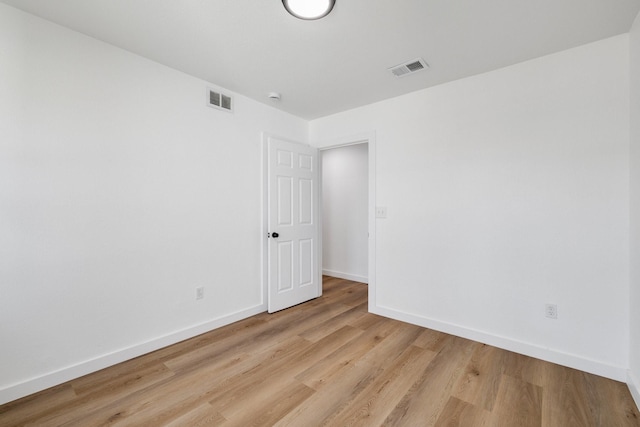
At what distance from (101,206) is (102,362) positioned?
1.19m

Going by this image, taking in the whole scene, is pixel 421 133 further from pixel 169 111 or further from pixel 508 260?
pixel 169 111

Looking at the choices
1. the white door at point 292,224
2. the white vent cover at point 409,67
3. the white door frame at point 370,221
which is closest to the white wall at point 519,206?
the white door frame at point 370,221

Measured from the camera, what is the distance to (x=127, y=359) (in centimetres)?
222

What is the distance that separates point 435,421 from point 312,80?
2.84 metres

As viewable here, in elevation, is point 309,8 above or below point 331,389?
above

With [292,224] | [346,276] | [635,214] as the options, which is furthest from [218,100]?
[635,214]

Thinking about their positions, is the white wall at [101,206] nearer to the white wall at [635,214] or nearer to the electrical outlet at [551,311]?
the electrical outlet at [551,311]

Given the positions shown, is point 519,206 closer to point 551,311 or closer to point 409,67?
point 551,311

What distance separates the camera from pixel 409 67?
8.06ft

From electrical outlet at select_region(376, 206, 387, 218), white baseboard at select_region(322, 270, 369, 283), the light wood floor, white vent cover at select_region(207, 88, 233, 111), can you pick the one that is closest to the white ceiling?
white vent cover at select_region(207, 88, 233, 111)

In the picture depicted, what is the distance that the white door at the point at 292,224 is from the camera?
10.8ft

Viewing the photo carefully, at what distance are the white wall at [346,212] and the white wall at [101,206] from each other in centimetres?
232

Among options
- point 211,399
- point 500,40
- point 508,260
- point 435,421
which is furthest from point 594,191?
point 211,399

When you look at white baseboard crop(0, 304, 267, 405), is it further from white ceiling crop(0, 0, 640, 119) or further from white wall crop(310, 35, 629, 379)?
white ceiling crop(0, 0, 640, 119)
